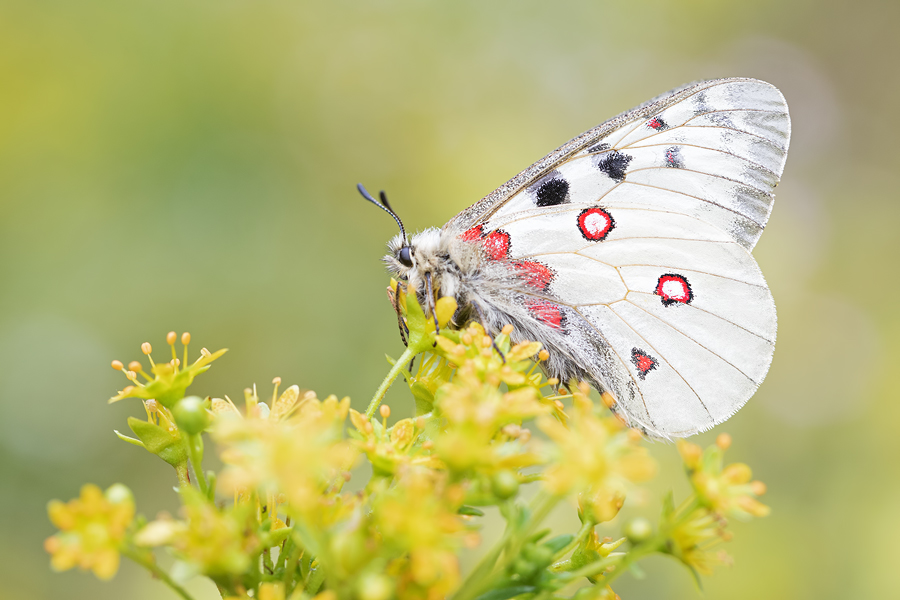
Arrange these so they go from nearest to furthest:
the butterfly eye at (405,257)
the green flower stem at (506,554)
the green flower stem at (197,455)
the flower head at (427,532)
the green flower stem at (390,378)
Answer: the flower head at (427,532)
the green flower stem at (506,554)
the green flower stem at (197,455)
the green flower stem at (390,378)
the butterfly eye at (405,257)

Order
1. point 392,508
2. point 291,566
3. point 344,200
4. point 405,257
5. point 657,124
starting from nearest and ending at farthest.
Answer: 1. point 392,508
2. point 291,566
3. point 405,257
4. point 657,124
5. point 344,200

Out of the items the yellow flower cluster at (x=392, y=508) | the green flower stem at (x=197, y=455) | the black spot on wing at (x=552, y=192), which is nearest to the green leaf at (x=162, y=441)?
the yellow flower cluster at (x=392, y=508)

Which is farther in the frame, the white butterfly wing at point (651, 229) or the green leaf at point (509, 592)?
the white butterfly wing at point (651, 229)

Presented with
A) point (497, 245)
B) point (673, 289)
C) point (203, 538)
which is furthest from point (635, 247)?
point (203, 538)

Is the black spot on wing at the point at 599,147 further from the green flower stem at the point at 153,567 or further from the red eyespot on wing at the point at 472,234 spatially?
the green flower stem at the point at 153,567

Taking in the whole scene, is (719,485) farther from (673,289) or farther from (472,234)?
(472,234)

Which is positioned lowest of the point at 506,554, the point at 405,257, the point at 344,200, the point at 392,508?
the point at 506,554

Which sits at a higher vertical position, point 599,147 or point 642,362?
point 599,147

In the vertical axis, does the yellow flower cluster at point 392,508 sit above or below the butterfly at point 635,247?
below
